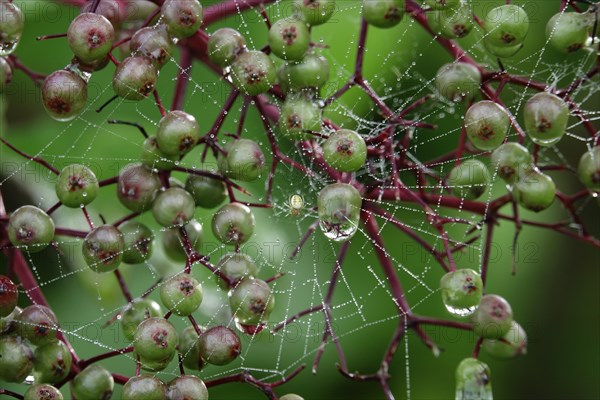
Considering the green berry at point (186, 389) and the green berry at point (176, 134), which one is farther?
the green berry at point (176, 134)

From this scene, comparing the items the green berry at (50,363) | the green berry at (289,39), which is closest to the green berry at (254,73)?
the green berry at (289,39)

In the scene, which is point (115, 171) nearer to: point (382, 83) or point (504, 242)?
point (382, 83)

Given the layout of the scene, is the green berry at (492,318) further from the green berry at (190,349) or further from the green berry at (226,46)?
the green berry at (226,46)

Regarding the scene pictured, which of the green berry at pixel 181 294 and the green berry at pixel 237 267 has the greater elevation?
the green berry at pixel 237 267

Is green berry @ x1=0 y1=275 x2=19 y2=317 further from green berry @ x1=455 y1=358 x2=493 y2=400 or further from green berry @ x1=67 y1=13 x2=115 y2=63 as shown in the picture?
green berry @ x1=455 y1=358 x2=493 y2=400

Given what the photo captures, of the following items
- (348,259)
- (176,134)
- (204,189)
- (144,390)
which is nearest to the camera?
(144,390)

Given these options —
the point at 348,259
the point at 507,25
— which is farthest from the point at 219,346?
the point at 348,259

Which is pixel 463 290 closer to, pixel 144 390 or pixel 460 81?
pixel 460 81
